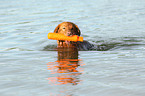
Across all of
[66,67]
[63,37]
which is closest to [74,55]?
[63,37]

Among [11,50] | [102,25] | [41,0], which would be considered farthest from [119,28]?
[41,0]

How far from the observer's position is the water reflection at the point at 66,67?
21.8 feet

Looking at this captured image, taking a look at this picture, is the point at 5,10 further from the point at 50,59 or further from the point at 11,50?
the point at 50,59

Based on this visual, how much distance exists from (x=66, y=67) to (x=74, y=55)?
5.64 ft

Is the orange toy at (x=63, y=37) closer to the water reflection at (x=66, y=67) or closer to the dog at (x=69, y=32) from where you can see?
the dog at (x=69, y=32)

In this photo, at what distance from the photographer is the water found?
6.20 meters

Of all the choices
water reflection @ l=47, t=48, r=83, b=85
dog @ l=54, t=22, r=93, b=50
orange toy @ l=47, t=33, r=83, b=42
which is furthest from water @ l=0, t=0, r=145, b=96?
orange toy @ l=47, t=33, r=83, b=42

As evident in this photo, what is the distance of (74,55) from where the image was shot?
31.4ft

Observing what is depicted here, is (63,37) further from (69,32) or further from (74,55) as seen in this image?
(74,55)

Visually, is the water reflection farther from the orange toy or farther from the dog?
the orange toy

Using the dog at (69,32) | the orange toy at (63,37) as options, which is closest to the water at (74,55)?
the dog at (69,32)

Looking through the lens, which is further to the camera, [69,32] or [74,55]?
[69,32]

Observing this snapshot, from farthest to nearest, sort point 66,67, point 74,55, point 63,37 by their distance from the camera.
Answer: point 63,37
point 74,55
point 66,67

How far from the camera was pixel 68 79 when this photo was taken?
6.73 meters
